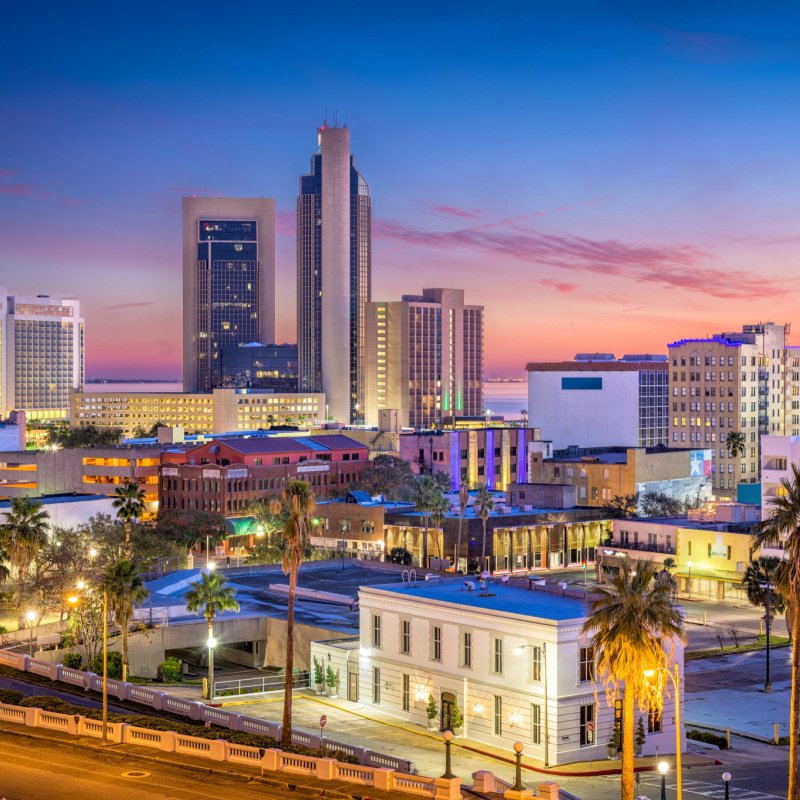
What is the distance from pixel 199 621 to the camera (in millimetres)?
100938

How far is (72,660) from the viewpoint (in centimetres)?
9131

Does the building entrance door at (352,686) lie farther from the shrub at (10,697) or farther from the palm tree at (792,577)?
the palm tree at (792,577)

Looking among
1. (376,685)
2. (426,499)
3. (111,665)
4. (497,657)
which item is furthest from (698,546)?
(497,657)

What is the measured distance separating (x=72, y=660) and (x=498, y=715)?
3212 centimetres

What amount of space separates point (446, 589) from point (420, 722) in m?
8.70

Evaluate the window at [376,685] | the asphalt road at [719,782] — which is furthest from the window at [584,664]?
the window at [376,685]

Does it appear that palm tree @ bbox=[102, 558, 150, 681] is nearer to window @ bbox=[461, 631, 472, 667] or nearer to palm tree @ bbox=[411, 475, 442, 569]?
window @ bbox=[461, 631, 472, 667]

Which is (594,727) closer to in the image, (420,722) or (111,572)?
(420,722)

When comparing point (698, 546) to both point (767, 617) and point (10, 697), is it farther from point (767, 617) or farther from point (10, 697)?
point (10, 697)

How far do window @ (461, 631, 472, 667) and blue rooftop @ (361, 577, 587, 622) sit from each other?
173 centimetres

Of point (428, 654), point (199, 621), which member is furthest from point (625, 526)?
point (428, 654)

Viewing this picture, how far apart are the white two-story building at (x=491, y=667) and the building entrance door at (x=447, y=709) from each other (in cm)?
6

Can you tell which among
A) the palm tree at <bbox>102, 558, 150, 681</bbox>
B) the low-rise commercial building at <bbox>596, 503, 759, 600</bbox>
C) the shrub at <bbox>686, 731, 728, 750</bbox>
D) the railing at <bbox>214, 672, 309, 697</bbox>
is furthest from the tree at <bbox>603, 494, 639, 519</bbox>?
the palm tree at <bbox>102, 558, 150, 681</bbox>

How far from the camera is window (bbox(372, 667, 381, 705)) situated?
83.3m
